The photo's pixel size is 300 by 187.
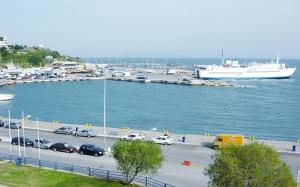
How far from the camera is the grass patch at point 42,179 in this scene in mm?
29952

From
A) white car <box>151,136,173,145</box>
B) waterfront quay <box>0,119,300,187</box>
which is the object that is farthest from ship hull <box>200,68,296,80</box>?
white car <box>151,136,173,145</box>

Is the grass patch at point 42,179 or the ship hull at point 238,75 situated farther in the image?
the ship hull at point 238,75

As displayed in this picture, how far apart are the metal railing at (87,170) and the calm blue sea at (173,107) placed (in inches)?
1362

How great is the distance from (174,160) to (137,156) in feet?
31.5

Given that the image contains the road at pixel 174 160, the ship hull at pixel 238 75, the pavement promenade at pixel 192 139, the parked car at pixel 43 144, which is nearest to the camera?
the road at pixel 174 160

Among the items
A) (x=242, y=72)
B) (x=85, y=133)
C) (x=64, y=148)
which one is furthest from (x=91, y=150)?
(x=242, y=72)

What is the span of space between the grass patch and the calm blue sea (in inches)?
1449

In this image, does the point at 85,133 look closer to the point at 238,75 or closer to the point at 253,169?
the point at 253,169

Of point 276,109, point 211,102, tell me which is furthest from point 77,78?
point 276,109

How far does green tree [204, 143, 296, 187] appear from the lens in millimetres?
20125

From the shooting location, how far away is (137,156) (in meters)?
28.4

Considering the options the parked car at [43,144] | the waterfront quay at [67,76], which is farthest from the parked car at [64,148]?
the waterfront quay at [67,76]

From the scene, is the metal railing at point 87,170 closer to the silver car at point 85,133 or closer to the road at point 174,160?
the road at point 174,160

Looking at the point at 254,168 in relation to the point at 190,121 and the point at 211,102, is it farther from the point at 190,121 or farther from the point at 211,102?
the point at 211,102
